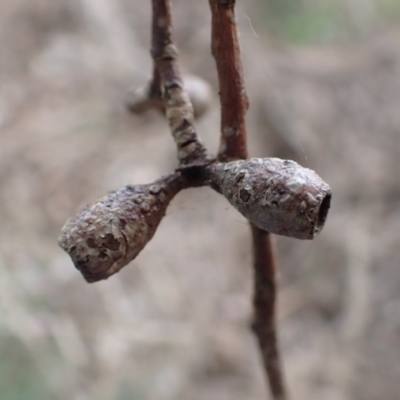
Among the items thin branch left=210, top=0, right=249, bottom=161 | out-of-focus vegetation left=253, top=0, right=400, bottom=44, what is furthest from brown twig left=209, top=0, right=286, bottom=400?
out-of-focus vegetation left=253, top=0, right=400, bottom=44

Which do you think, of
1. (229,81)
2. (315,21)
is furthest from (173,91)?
(315,21)

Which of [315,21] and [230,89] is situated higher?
[315,21]

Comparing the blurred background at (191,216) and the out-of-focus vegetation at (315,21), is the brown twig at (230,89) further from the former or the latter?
the out-of-focus vegetation at (315,21)

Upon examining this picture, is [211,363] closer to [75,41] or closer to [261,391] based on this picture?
[261,391]

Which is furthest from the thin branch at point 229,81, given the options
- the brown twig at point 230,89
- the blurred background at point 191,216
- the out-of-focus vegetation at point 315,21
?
the out-of-focus vegetation at point 315,21

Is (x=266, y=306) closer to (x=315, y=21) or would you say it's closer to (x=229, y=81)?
(x=229, y=81)

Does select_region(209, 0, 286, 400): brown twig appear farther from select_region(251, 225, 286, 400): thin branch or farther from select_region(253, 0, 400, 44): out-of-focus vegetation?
select_region(253, 0, 400, 44): out-of-focus vegetation
